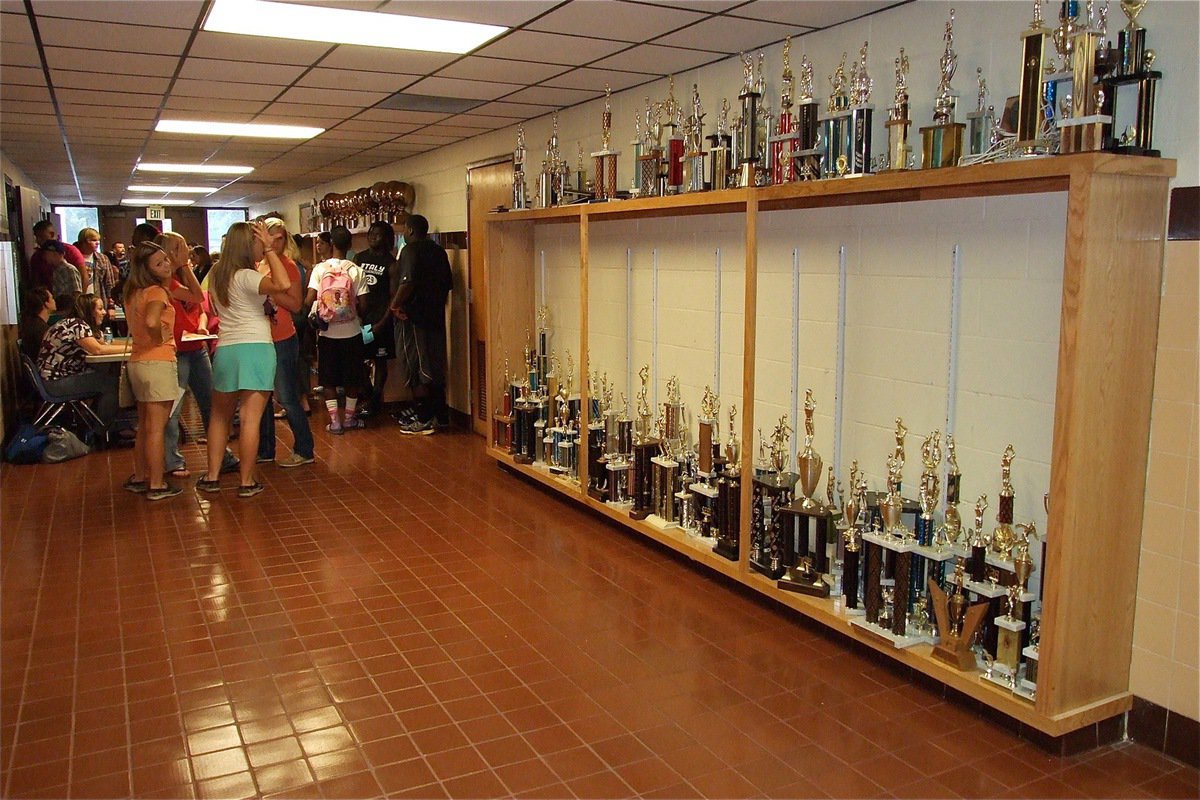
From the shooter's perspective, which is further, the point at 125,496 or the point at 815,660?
the point at 125,496

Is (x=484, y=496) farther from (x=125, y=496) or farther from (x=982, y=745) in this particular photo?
(x=982, y=745)

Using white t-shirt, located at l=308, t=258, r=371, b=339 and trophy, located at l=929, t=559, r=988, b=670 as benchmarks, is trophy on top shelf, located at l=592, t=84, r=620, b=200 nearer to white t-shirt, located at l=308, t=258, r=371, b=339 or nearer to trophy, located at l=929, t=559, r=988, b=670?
trophy, located at l=929, t=559, r=988, b=670

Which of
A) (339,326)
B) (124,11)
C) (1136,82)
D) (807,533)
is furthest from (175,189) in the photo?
(1136,82)

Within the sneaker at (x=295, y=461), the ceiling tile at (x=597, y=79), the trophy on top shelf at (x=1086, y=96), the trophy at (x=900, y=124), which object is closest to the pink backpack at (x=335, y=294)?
the sneaker at (x=295, y=461)

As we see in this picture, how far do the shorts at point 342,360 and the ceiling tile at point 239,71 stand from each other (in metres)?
2.80

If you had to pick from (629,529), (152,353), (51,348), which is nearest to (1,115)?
(51,348)

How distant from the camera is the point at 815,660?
3482 mm

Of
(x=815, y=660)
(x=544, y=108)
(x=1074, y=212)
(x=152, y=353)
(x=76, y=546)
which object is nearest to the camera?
(x=1074, y=212)

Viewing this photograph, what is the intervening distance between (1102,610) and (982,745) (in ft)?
1.84

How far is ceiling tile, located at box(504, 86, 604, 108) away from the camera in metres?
5.65

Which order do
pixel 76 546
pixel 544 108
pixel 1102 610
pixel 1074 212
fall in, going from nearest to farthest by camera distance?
1. pixel 1074 212
2. pixel 1102 610
3. pixel 76 546
4. pixel 544 108

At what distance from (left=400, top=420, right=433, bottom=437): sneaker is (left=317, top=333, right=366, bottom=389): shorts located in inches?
23.2

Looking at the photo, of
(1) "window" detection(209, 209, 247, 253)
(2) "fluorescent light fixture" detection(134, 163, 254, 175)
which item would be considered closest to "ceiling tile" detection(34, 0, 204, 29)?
(2) "fluorescent light fixture" detection(134, 163, 254, 175)

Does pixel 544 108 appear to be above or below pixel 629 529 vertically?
above
